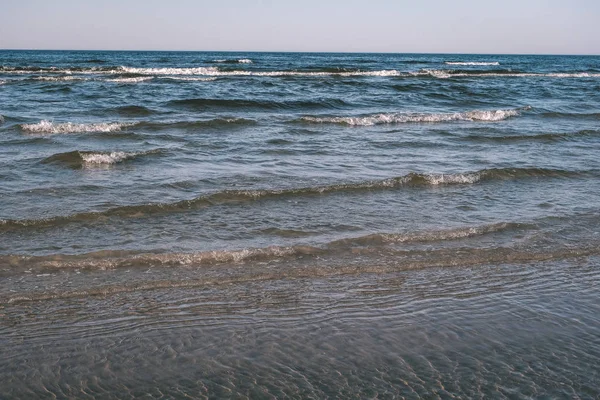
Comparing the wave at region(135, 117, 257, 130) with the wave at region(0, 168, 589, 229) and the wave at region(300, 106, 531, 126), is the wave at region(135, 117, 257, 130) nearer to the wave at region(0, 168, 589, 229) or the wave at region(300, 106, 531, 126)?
the wave at region(300, 106, 531, 126)

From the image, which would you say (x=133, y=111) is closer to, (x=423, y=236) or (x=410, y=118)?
(x=410, y=118)

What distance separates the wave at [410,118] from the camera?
17.5m

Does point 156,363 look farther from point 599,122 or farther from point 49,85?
point 49,85

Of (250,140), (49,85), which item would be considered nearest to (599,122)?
(250,140)

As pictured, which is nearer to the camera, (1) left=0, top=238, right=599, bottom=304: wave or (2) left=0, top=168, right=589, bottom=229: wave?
(1) left=0, top=238, right=599, bottom=304: wave

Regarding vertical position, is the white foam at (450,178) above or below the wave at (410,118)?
below

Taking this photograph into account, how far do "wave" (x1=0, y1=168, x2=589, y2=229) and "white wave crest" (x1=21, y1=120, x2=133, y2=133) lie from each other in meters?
7.32

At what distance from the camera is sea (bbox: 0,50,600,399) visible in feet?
13.5

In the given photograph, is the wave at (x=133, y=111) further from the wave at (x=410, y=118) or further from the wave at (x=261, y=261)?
the wave at (x=261, y=261)

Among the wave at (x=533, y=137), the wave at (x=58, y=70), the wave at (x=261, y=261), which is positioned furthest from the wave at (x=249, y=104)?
the wave at (x=58, y=70)

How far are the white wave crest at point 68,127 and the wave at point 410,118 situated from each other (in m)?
5.41

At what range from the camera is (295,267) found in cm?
623

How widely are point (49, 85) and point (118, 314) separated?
23941 millimetres

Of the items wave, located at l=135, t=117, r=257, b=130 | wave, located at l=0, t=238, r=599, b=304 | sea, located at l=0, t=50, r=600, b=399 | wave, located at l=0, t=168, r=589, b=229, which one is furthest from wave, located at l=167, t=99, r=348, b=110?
wave, located at l=0, t=238, r=599, b=304
